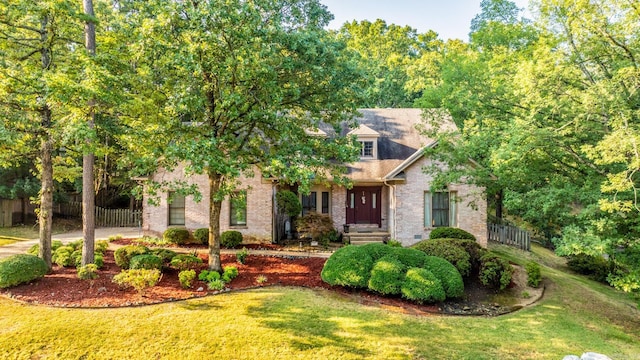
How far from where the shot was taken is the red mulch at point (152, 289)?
9.07 metres

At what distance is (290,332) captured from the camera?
26.0 ft

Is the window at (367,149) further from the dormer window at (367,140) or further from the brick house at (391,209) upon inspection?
the brick house at (391,209)

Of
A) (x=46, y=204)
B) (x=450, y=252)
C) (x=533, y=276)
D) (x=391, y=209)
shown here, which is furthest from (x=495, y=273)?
(x=46, y=204)

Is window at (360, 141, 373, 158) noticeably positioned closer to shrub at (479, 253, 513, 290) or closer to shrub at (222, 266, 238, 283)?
shrub at (479, 253, 513, 290)

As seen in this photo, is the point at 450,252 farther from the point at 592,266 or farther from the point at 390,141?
the point at 390,141

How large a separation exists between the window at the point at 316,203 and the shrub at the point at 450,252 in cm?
758

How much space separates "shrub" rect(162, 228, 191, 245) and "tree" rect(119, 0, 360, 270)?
19.1ft

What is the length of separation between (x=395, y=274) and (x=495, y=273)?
4178mm

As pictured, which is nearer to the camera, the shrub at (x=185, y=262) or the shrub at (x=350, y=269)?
the shrub at (x=350, y=269)

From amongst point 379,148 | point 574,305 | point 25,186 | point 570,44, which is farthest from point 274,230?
point 25,186

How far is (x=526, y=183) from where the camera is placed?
1138 cm

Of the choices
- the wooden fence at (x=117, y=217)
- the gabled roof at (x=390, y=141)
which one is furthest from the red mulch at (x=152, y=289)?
the wooden fence at (x=117, y=217)

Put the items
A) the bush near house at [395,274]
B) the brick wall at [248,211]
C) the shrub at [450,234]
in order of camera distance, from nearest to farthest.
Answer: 1. the bush near house at [395,274]
2. the shrub at [450,234]
3. the brick wall at [248,211]

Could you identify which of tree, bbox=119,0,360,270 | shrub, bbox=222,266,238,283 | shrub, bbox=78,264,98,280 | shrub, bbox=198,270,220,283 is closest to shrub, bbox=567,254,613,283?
tree, bbox=119,0,360,270
